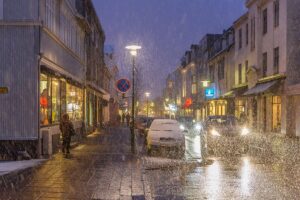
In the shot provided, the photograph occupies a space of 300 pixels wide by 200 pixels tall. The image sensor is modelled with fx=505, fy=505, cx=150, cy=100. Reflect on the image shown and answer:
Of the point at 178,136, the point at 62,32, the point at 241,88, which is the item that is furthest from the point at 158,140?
the point at 241,88

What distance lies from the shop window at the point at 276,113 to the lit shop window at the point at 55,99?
60.5ft

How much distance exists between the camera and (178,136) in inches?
850

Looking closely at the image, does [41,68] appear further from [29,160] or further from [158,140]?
[158,140]

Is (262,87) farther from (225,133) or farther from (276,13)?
(225,133)

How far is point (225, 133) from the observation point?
85.8ft

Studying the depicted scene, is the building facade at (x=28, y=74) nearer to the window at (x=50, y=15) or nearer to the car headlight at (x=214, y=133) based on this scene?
the window at (x=50, y=15)

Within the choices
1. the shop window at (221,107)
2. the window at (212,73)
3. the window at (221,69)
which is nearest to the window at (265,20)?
the window at (221,69)

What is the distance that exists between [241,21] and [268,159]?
28.8m

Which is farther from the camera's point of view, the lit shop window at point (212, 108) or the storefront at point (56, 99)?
the lit shop window at point (212, 108)

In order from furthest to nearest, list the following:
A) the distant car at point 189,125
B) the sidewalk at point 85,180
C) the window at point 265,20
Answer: the window at point 265,20
the distant car at point 189,125
the sidewalk at point 85,180

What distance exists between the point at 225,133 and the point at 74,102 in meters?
8.51

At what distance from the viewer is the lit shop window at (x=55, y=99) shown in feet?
70.3

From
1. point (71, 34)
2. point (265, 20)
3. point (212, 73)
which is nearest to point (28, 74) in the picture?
Result: point (71, 34)

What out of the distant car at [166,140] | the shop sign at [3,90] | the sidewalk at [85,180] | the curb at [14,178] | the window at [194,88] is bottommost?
the sidewalk at [85,180]
